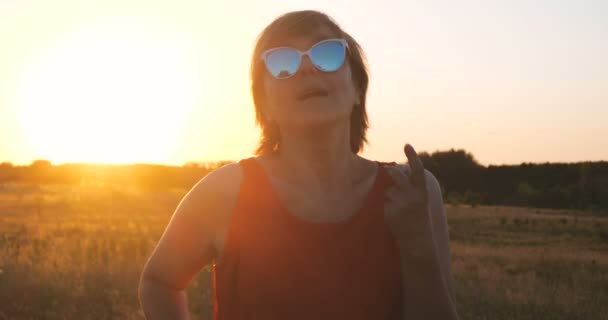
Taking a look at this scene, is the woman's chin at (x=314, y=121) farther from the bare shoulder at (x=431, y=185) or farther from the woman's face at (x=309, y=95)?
the bare shoulder at (x=431, y=185)

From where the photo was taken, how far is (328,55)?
6.96 ft

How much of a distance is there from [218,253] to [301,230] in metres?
0.25

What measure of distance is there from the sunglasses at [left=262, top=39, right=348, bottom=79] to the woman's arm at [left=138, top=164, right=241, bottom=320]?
0.38 m

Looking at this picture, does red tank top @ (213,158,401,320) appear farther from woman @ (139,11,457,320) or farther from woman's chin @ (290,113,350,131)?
woman's chin @ (290,113,350,131)

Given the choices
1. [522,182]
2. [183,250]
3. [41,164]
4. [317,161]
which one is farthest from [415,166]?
[41,164]

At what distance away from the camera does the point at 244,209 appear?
2.05 metres

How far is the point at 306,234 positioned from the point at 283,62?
52 centimetres

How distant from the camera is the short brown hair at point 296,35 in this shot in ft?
7.20

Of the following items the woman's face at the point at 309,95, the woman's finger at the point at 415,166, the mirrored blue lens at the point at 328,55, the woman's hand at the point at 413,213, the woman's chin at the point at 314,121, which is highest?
the mirrored blue lens at the point at 328,55

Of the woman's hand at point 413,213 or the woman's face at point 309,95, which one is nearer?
the woman's hand at point 413,213

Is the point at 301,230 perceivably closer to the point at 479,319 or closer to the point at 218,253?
the point at 218,253

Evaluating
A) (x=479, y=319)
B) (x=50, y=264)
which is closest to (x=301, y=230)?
(x=479, y=319)

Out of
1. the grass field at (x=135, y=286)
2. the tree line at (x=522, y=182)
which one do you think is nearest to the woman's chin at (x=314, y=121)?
the grass field at (x=135, y=286)

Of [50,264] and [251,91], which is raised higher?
[251,91]
